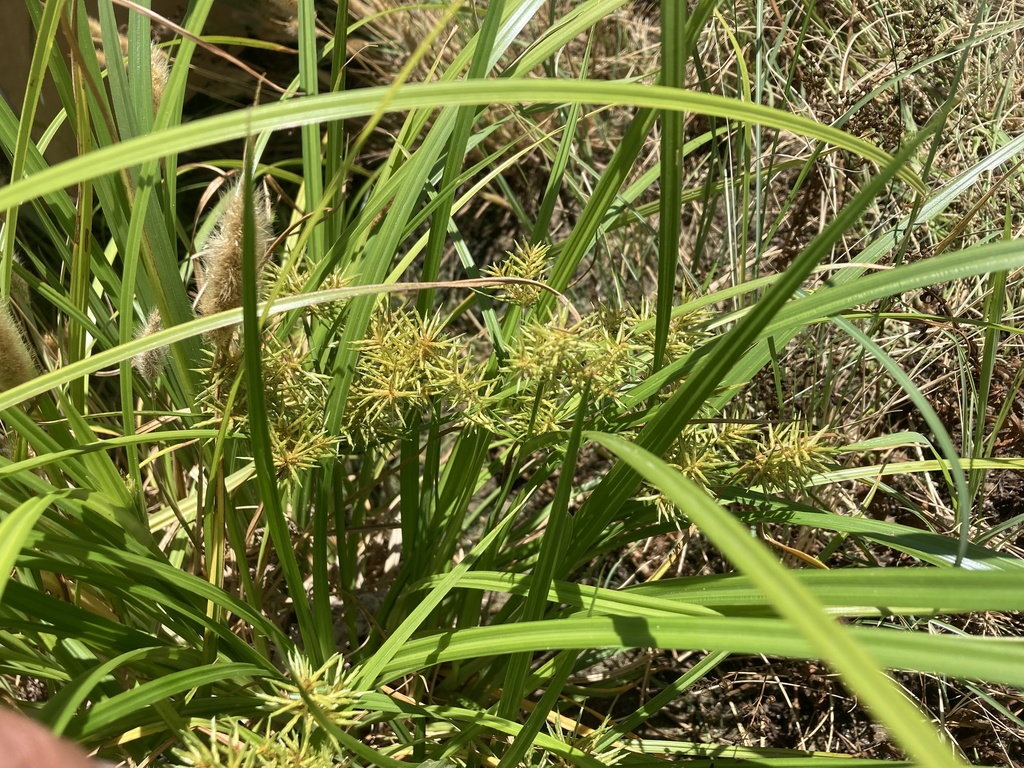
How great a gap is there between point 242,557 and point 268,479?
0.24 metres

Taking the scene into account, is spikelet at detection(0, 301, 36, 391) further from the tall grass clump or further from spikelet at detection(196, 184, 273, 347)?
spikelet at detection(196, 184, 273, 347)

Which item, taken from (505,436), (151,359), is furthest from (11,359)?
(505,436)

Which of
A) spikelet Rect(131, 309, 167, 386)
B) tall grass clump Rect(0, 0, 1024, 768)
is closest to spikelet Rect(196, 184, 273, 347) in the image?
tall grass clump Rect(0, 0, 1024, 768)

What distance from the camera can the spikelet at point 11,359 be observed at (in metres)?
0.62

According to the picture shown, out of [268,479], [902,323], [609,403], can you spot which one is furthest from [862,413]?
[268,479]

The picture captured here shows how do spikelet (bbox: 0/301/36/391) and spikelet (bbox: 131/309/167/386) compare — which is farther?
spikelet (bbox: 131/309/167/386)

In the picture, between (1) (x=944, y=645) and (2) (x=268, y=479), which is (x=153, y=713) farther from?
(1) (x=944, y=645)

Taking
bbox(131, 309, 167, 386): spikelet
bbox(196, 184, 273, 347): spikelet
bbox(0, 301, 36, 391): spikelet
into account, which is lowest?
bbox(0, 301, 36, 391): spikelet

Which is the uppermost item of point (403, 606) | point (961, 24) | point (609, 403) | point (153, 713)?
point (961, 24)

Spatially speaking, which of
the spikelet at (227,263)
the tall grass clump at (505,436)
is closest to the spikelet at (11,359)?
the tall grass clump at (505,436)

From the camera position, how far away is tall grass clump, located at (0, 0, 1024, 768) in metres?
0.53

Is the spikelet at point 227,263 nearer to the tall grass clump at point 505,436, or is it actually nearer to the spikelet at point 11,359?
the tall grass clump at point 505,436

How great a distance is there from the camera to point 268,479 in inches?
25.2

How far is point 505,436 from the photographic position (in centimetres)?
84
